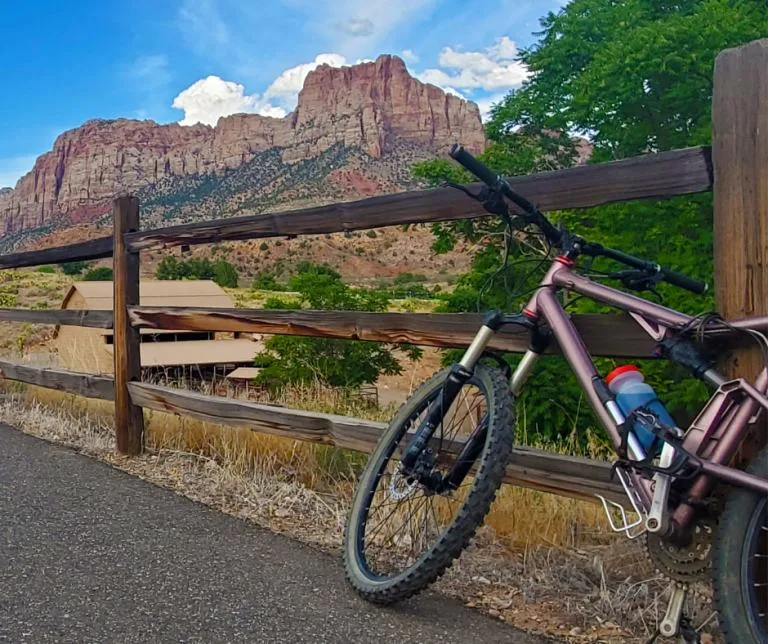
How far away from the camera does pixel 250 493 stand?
3.99m

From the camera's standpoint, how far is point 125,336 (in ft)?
16.9

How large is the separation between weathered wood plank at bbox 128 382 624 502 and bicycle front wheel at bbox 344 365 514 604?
8.5 inches

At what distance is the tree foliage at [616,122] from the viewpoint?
544 inches

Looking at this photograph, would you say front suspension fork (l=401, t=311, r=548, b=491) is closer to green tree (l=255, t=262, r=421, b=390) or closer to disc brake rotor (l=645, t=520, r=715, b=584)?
disc brake rotor (l=645, t=520, r=715, b=584)

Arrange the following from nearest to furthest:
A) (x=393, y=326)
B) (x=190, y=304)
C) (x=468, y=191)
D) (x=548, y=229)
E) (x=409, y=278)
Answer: (x=548, y=229) < (x=468, y=191) < (x=393, y=326) < (x=190, y=304) < (x=409, y=278)

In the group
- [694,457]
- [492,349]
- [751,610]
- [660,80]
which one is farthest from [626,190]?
[660,80]

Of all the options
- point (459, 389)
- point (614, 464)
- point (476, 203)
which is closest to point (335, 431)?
point (459, 389)

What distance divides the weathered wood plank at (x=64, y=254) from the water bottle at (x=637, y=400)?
4152 mm

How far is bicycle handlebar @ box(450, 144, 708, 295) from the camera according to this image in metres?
2.64

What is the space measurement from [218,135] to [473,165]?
157 m

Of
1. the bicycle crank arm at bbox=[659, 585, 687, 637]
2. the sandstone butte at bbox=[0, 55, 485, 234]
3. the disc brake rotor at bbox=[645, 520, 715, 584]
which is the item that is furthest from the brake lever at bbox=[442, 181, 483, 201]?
the sandstone butte at bbox=[0, 55, 485, 234]

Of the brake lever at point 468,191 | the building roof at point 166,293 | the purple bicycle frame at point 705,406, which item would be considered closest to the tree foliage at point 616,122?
the building roof at point 166,293

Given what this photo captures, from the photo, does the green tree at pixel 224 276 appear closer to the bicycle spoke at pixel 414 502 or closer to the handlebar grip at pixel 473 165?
the bicycle spoke at pixel 414 502

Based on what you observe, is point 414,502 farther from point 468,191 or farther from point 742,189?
point 742,189
